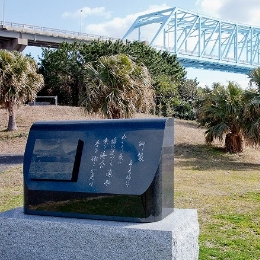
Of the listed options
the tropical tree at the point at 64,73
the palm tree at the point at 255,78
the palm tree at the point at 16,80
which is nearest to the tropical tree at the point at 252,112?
the palm tree at the point at 255,78

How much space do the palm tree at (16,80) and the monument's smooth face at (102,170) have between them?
13.9m

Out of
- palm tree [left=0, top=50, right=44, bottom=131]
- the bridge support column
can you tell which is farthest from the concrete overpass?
palm tree [left=0, top=50, right=44, bottom=131]

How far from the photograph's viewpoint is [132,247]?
12.6 feet

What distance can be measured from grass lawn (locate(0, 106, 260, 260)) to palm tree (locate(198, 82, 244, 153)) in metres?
0.61

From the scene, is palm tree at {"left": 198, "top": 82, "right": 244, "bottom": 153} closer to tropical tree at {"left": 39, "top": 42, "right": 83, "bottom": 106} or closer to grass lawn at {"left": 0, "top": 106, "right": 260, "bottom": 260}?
grass lawn at {"left": 0, "top": 106, "right": 260, "bottom": 260}

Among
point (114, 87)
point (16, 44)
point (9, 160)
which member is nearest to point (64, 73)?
point (16, 44)

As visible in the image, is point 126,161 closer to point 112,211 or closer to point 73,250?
point 112,211

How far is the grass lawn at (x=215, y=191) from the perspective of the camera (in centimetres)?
518

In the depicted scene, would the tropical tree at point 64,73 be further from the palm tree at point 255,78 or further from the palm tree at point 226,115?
the palm tree at point 255,78

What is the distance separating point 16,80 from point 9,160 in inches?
200

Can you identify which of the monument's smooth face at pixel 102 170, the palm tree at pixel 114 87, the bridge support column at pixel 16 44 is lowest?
the monument's smooth face at pixel 102 170

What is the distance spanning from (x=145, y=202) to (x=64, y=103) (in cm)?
2543

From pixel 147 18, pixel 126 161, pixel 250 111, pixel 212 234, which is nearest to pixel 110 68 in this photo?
pixel 250 111

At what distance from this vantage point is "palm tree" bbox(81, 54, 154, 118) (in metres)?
14.3
